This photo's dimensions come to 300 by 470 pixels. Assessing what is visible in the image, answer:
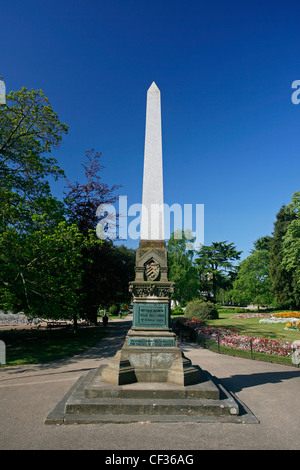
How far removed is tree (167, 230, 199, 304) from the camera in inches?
1629

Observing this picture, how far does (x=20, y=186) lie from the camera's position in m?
16.2

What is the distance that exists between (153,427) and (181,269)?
36.5m

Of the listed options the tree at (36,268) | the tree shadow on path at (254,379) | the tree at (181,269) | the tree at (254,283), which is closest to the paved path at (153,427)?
the tree shadow on path at (254,379)

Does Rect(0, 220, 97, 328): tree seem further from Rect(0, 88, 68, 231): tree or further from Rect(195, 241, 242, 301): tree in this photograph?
Rect(195, 241, 242, 301): tree

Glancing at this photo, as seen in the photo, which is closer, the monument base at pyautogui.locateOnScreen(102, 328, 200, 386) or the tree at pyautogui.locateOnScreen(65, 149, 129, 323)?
the monument base at pyautogui.locateOnScreen(102, 328, 200, 386)

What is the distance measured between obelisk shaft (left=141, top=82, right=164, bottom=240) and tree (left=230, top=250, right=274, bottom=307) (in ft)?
140

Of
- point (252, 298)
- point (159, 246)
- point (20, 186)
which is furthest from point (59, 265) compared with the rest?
point (252, 298)

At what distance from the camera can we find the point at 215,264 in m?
63.5

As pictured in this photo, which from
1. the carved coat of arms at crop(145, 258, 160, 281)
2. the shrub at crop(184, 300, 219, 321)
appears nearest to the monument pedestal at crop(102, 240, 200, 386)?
the carved coat of arms at crop(145, 258, 160, 281)

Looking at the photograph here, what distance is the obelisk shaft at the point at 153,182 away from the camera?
823 centimetres

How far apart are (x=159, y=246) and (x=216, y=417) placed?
419 centimetres

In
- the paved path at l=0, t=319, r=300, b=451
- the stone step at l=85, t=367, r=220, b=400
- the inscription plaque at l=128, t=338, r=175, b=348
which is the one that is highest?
the inscription plaque at l=128, t=338, r=175, b=348

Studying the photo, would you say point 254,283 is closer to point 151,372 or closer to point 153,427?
point 151,372
